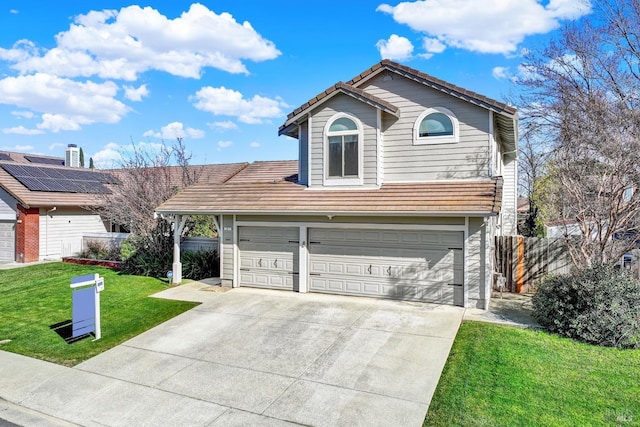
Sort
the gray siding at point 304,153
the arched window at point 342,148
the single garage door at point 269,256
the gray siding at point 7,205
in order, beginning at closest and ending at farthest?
the arched window at point 342,148 → the single garage door at point 269,256 → the gray siding at point 304,153 → the gray siding at point 7,205

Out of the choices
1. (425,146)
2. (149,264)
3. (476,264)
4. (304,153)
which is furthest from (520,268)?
(149,264)

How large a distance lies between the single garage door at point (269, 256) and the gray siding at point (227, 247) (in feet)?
0.96

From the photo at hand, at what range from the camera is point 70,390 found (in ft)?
20.5

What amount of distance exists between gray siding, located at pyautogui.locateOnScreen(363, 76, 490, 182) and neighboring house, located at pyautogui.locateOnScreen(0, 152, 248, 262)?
10.6 meters

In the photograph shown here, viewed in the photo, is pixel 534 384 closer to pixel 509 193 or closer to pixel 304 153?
pixel 304 153

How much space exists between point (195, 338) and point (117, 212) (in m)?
10.8

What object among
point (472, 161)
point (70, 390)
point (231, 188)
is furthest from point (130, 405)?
point (472, 161)

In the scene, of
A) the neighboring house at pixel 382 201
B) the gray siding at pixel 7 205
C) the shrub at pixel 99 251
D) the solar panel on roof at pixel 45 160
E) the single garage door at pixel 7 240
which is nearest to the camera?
the neighboring house at pixel 382 201

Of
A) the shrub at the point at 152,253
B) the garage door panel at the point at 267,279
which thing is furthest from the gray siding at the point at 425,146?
the shrub at the point at 152,253

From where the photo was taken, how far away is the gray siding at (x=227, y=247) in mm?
12297

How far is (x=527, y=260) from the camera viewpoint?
1184 centimetres

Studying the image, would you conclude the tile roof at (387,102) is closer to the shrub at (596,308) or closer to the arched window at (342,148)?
the arched window at (342,148)

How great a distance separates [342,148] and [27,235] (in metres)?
16.9

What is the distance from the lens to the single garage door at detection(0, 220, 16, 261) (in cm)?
1975
